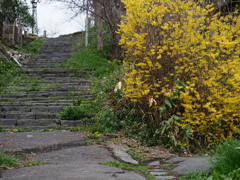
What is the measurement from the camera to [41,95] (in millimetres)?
10266

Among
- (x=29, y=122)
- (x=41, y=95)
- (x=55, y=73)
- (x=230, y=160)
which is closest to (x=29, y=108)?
(x=29, y=122)

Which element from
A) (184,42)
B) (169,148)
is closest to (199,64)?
(184,42)

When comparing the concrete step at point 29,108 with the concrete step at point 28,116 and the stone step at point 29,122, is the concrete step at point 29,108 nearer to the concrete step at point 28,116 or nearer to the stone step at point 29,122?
the concrete step at point 28,116

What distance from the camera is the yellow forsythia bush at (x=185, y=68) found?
5688 mm

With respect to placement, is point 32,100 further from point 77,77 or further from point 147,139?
point 147,139

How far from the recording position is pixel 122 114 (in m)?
7.80

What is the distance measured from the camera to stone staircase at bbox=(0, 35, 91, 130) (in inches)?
322

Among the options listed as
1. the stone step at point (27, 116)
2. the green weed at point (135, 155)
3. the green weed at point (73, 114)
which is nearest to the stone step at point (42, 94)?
the stone step at point (27, 116)

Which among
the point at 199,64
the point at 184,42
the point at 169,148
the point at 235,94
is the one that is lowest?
the point at 169,148

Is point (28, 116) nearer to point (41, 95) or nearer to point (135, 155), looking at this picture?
point (41, 95)

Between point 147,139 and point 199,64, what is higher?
point 199,64

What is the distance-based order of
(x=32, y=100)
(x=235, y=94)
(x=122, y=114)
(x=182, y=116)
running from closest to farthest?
(x=235, y=94) < (x=182, y=116) < (x=122, y=114) < (x=32, y=100)

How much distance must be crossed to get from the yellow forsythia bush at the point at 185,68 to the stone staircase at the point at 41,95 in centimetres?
294

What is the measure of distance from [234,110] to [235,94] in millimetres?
304
